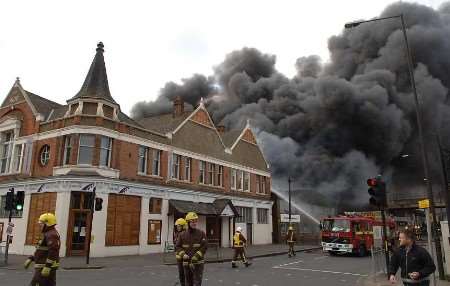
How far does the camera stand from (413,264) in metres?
5.76

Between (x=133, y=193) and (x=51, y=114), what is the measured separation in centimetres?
748

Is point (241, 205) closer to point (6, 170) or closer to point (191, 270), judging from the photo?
point (6, 170)

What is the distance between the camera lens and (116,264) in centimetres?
1766

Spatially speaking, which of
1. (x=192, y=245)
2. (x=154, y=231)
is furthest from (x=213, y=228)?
(x=192, y=245)

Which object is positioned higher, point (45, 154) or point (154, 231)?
point (45, 154)

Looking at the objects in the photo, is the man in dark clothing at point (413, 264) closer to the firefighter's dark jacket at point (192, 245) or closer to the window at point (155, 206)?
the firefighter's dark jacket at point (192, 245)

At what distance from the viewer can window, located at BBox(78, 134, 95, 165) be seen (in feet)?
73.4

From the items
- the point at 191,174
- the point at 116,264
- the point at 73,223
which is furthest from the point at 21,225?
the point at 191,174

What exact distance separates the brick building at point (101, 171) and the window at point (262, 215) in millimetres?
6417

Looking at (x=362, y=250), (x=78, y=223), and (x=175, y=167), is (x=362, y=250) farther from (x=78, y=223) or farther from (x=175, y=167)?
(x=78, y=223)

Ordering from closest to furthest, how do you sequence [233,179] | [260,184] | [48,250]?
[48,250] < [233,179] < [260,184]

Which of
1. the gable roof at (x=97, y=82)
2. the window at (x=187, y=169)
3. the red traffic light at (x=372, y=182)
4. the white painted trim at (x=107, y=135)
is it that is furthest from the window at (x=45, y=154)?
the red traffic light at (x=372, y=182)

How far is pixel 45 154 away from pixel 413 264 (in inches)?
882

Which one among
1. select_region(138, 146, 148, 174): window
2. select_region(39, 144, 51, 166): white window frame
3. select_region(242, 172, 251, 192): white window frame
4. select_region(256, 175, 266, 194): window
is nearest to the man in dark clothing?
select_region(138, 146, 148, 174): window
